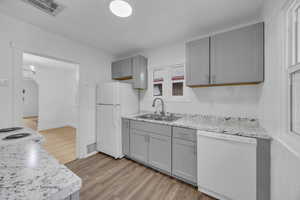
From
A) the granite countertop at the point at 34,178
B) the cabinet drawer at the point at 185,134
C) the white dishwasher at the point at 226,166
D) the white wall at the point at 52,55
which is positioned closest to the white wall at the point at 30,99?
the white wall at the point at 52,55

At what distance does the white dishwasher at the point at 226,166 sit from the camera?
1.24 metres

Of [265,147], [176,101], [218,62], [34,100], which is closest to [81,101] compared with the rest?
[176,101]

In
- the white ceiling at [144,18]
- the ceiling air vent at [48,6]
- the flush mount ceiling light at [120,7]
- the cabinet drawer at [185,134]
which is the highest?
the white ceiling at [144,18]

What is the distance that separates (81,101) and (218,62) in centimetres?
258

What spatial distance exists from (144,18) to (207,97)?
1.64 metres

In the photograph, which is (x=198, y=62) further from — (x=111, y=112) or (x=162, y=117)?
(x=111, y=112)

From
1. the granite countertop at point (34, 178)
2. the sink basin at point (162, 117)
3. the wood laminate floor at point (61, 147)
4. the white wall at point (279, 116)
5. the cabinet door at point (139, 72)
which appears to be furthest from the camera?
the cabinet door at point (139, 72)

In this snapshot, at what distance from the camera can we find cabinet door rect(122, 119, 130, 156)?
230 centimetres

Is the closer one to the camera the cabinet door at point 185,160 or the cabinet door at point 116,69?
the cabinet door at point 185,160

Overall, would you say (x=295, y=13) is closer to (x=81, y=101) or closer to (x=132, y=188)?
(x=132, y=188)

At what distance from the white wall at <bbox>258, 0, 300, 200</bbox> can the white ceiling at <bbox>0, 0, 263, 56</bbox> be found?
0.44 metres

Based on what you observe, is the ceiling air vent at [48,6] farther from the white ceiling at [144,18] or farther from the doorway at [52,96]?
the doorway at [52,96]

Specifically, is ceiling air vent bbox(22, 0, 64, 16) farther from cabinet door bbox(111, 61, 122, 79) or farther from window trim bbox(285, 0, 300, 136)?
window trim bbox(285, 0, 300, 136)

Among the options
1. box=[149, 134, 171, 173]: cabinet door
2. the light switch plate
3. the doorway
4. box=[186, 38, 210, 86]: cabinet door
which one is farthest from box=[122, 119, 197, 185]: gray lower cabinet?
the doorway
